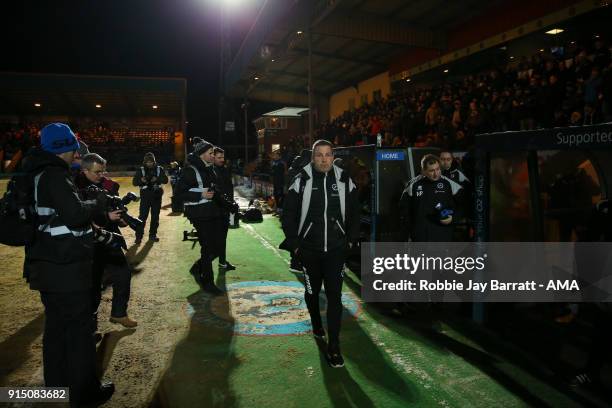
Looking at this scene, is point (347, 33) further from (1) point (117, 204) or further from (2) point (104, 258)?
(2) point (104, 258)

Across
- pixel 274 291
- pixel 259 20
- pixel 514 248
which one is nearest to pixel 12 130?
pixel 259 20

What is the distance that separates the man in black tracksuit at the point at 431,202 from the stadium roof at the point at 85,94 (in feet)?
129

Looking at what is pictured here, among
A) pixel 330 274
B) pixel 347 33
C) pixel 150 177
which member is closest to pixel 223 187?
pixel 150 177

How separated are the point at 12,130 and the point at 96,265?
40732 mm

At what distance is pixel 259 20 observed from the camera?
22141 mm

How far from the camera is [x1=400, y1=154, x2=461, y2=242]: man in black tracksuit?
585 centimetres

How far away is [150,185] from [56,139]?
761 cm

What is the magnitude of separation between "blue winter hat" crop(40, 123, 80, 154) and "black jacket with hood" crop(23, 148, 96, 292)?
7 centimetres

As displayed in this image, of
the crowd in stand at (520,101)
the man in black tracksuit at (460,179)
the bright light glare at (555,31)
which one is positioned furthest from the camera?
the bright light glare at (555,31)

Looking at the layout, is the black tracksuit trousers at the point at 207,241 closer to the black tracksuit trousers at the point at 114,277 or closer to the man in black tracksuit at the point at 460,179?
the black tracksuit trousers at the point at 114,277

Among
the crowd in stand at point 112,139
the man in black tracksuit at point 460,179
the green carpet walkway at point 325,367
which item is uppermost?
the crowd in stand at point 112,139

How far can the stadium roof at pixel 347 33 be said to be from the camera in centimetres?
1812

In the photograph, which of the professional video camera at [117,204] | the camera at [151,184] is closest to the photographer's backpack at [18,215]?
the professional video camera at [117,204]

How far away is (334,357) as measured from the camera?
4.39 metres
